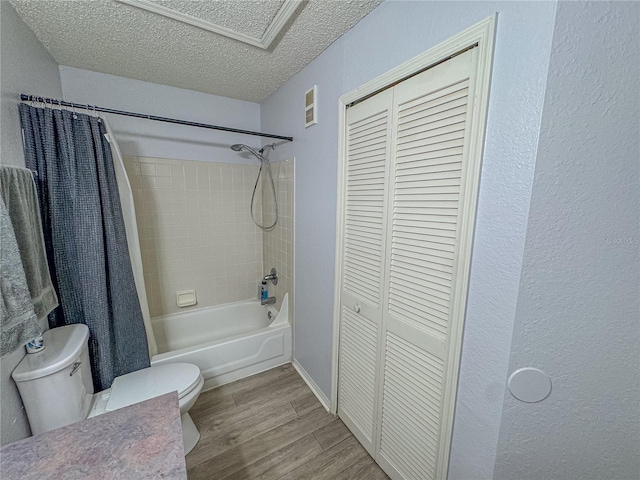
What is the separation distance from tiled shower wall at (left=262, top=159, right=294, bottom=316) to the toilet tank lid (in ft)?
4.29

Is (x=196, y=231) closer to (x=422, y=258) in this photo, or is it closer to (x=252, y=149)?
(x=252, y=149)

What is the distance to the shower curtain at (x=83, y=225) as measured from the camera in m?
1.33

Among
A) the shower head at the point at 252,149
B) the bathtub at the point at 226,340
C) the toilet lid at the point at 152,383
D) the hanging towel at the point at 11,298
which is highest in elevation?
the shower head at the point at 252,149

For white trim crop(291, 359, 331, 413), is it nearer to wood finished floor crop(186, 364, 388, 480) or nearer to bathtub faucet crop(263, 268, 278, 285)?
wood finished floor crop(186, 364, 388, 480)

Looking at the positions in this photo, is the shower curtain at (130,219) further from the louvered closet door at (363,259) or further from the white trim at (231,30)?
the louvered closet door at (363,259)

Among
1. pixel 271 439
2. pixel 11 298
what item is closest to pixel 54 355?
pixel 11 298

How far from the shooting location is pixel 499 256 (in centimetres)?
81

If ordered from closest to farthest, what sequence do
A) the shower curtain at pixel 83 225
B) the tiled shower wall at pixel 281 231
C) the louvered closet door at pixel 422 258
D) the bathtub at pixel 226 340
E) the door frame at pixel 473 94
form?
the door frame at pixel 473 94, the louvered closet door at pixel 422 258, the shower curtain at pixel 83 225, the bathtub at pixel 226 340, the tiled shower wall at pixel 281 231

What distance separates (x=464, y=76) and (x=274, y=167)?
167cm

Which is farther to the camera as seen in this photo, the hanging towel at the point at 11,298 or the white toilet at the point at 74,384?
the white toilet at the point at 74,384

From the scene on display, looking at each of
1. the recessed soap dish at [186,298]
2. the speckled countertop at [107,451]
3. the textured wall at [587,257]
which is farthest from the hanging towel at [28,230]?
the textured wall at [587,257]

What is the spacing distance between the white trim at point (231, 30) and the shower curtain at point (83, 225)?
0.71 metres

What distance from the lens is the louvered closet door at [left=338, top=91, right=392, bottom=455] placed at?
1.24 meters

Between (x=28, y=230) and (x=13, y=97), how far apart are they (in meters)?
0.71
